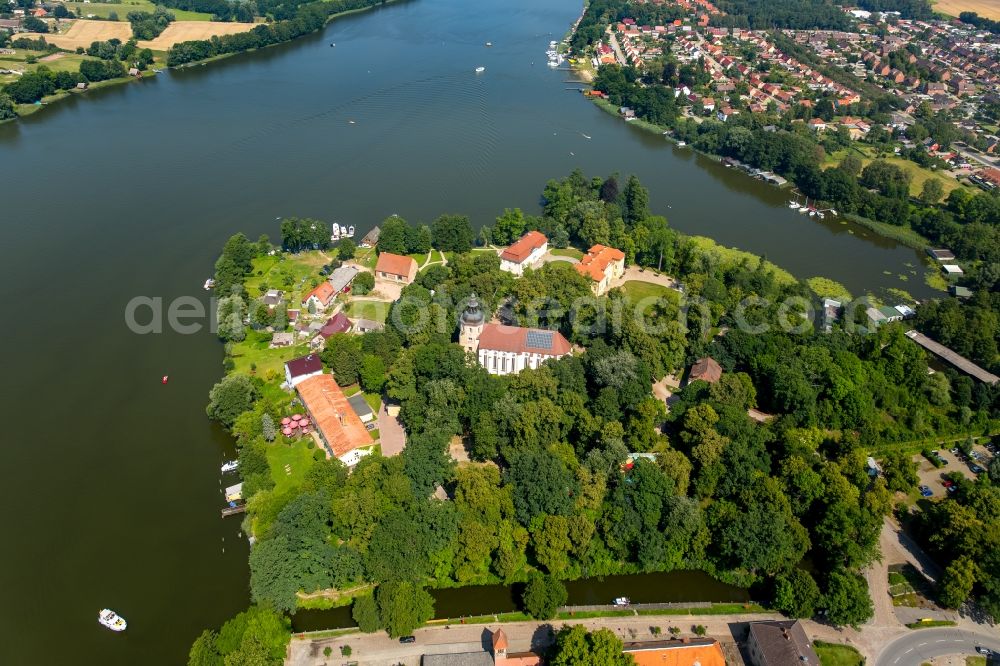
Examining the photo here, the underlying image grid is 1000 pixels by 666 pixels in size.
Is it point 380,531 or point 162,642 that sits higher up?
point 380,531

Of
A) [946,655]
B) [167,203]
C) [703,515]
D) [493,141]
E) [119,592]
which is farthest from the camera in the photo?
[493,141]

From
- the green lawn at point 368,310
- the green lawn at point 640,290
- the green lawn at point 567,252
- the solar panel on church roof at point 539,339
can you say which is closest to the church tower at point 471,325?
the solar panel on church roof at point 539,339

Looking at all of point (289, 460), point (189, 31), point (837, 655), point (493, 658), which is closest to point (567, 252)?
point (289, 460)

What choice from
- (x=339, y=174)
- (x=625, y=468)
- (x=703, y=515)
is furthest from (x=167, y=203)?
(x=703, y=515)

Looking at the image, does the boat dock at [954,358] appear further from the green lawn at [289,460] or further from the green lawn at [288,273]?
the green lawn at [288,273]

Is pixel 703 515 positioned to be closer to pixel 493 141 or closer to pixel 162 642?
pixel 162 642

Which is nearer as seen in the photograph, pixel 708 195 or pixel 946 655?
pixel 946 655

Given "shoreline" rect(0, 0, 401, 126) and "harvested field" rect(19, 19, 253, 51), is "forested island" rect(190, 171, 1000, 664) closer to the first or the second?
"shoreline" rect(0, 0, 401, 126)

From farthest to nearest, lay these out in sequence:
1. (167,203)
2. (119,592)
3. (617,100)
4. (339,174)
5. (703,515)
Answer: (617,100), (339,174), (167,203), (703,515), (119,592)
